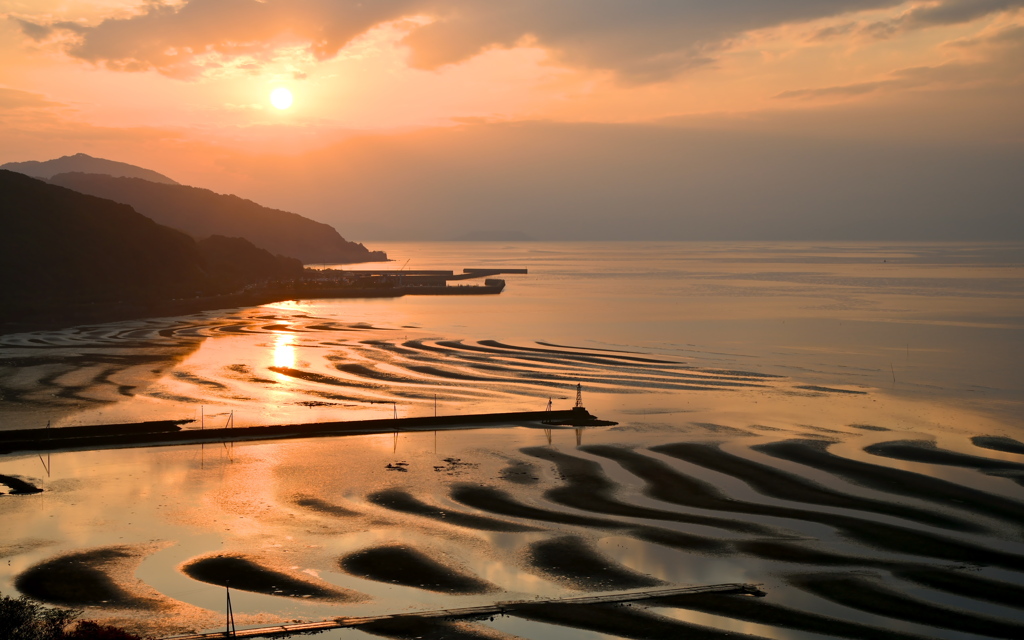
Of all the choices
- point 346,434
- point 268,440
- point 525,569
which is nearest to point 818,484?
point 525,569

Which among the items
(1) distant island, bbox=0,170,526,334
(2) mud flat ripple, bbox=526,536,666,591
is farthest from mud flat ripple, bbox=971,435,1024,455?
(1) distant island, bbox=0,170,526,334

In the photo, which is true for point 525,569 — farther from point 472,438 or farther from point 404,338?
point 404,338

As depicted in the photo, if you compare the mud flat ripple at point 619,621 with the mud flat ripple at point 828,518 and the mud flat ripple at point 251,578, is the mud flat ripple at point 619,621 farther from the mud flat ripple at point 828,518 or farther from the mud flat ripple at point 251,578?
the mud flat ripple at point 828,518

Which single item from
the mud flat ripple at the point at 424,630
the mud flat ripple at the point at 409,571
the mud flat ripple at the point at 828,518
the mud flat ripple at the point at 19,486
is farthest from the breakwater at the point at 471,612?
the mud flat ripple at the point at 19,486

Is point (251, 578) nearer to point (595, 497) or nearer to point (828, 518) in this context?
point (595, 497)

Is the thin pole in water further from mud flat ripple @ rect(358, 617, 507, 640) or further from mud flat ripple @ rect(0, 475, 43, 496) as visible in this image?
mud flat ripple @ rect(0, 475, 43, 496)
